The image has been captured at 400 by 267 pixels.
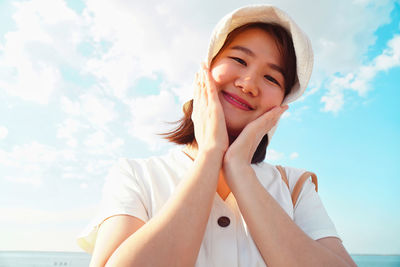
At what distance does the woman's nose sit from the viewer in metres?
2.06

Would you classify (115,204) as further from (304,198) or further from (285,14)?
(285,14)

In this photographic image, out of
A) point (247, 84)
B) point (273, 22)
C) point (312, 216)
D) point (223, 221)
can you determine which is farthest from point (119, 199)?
point (273, 22)

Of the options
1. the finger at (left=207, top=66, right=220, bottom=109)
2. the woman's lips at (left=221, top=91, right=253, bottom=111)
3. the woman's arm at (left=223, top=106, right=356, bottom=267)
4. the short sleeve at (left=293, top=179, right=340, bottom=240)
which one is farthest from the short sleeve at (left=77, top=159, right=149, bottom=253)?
the short sleeve at (left=293, top=179, right=340, bottom=240)

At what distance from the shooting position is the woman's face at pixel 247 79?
2.11m

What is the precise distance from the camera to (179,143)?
8.45ft

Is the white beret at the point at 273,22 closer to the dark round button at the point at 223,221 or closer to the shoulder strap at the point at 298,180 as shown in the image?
the shoulder strap at the point at 298,180

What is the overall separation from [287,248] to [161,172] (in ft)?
3.05

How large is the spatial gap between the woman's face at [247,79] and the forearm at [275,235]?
67cm

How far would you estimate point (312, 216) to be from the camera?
6.44 ft

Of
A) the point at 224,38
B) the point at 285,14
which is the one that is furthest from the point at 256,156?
the point at 285,14

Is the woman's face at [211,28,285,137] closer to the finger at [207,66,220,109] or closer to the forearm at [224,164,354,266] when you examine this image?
the finger at [207,66,220,109]

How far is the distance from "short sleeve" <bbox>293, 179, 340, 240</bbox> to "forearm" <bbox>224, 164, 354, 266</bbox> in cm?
30

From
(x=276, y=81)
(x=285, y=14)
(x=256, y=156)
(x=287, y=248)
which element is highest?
(x=285, y=14)

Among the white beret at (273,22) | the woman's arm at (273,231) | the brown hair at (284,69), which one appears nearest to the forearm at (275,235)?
the woman's arm at (273,231)
